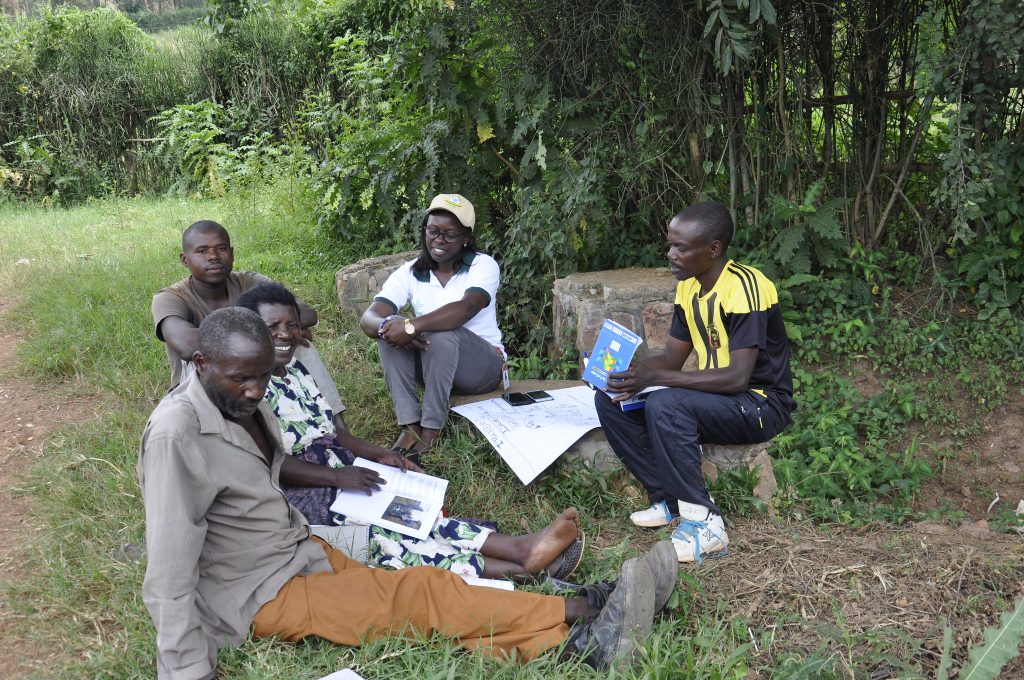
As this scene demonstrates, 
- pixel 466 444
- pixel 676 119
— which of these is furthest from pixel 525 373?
pixel 676 119

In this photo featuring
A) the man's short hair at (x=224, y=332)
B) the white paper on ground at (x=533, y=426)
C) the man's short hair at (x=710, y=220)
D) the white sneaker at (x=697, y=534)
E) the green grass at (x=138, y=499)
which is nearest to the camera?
the man's short hair at (x=224, y=332)

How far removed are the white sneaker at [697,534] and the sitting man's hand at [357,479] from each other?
119 cm

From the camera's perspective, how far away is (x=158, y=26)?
49.0 feet

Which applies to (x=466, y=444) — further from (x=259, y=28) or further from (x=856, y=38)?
(x=259, y=28)

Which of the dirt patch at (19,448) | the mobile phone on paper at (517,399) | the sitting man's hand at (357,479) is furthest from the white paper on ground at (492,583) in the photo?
the dirt patch at (19,448)

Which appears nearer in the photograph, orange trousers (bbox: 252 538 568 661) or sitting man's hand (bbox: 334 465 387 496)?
orange trousers (bbox: 252 538 568 661)

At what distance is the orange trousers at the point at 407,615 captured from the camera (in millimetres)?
2672

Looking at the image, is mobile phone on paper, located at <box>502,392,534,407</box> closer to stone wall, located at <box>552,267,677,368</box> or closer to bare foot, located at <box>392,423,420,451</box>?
bare foot, located at <box>392,423,420,451</box>

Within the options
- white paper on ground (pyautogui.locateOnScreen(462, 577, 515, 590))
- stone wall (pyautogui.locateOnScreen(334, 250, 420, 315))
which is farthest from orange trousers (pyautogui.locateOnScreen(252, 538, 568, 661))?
stone wall (pyautogui.locateOnScreen(334, 250, 420, 315))

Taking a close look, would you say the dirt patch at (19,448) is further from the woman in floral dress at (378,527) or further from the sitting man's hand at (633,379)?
the sitting man's hand at (633,379)

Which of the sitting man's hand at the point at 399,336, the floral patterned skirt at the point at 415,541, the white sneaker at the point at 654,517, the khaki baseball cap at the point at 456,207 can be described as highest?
the khaki baseball cap at the point at 456,207

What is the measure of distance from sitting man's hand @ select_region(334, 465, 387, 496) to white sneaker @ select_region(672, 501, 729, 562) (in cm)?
119

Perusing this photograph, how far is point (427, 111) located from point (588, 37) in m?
1.51

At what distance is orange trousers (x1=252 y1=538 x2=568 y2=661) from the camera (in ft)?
8.77
